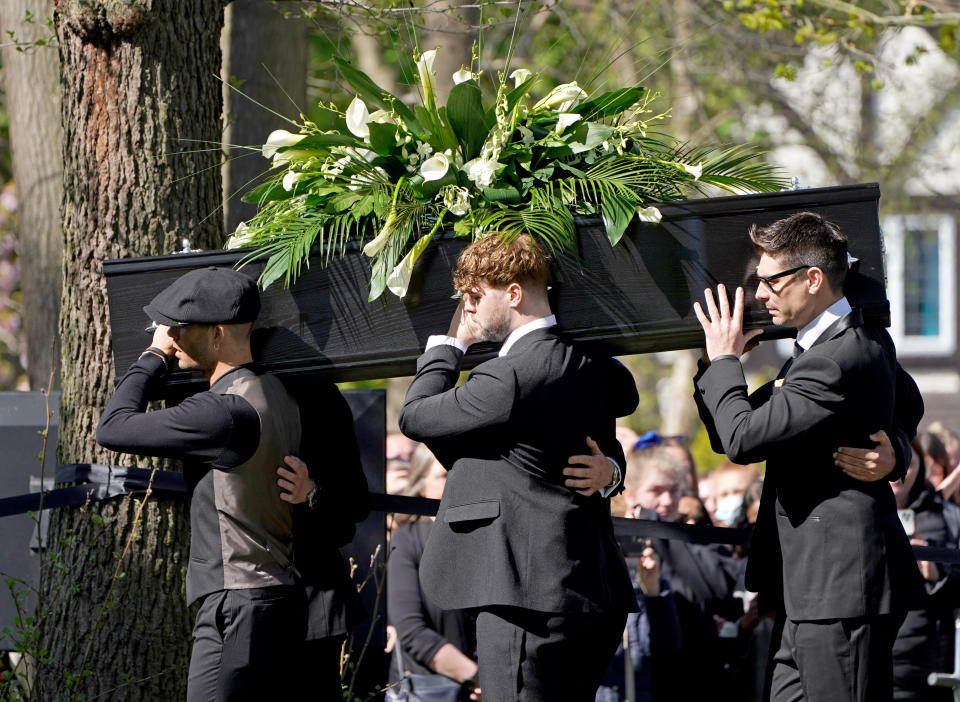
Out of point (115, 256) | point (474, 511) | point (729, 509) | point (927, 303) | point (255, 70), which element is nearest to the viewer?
point (474, 511)

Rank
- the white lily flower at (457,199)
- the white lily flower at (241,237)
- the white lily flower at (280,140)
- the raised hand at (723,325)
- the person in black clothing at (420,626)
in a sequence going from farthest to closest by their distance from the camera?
the person in black clothing at (420,626), the white lily flower at (241,237), the white lily flower at (280,140), the white lily flower at (457,199), the raised hand at (723,325)

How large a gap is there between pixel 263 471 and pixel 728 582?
298 centimetres

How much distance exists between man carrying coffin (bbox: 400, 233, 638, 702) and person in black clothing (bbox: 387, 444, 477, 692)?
1.76 m

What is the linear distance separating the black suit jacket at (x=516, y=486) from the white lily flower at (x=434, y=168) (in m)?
0.52

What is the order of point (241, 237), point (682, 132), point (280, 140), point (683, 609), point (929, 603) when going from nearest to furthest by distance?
1. point (280, 140)
2. point (241, 237)
3. point (929, 603)
4. point (683, 609)
5. point (682, 132)

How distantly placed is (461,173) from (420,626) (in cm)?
242

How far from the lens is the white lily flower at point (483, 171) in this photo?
361 centimetres

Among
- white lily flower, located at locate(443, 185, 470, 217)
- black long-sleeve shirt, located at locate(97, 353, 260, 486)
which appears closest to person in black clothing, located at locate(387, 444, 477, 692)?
black long-sleeve shirt, located at locate(97, 353, 260, 486)

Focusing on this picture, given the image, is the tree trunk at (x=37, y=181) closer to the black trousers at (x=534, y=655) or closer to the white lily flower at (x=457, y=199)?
the white lily flower at (x=457, y=199)

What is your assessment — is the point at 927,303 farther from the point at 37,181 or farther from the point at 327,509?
the point at 327,509

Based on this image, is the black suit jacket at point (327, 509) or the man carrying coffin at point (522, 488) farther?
the black suit jacket at point (327, 509)

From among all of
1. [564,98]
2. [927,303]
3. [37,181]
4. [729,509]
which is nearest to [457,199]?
[564,98]

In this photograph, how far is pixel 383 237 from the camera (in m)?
3.66

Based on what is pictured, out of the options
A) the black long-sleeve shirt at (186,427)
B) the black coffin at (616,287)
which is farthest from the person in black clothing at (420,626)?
the black long-sleeve shirt at (186,427)
